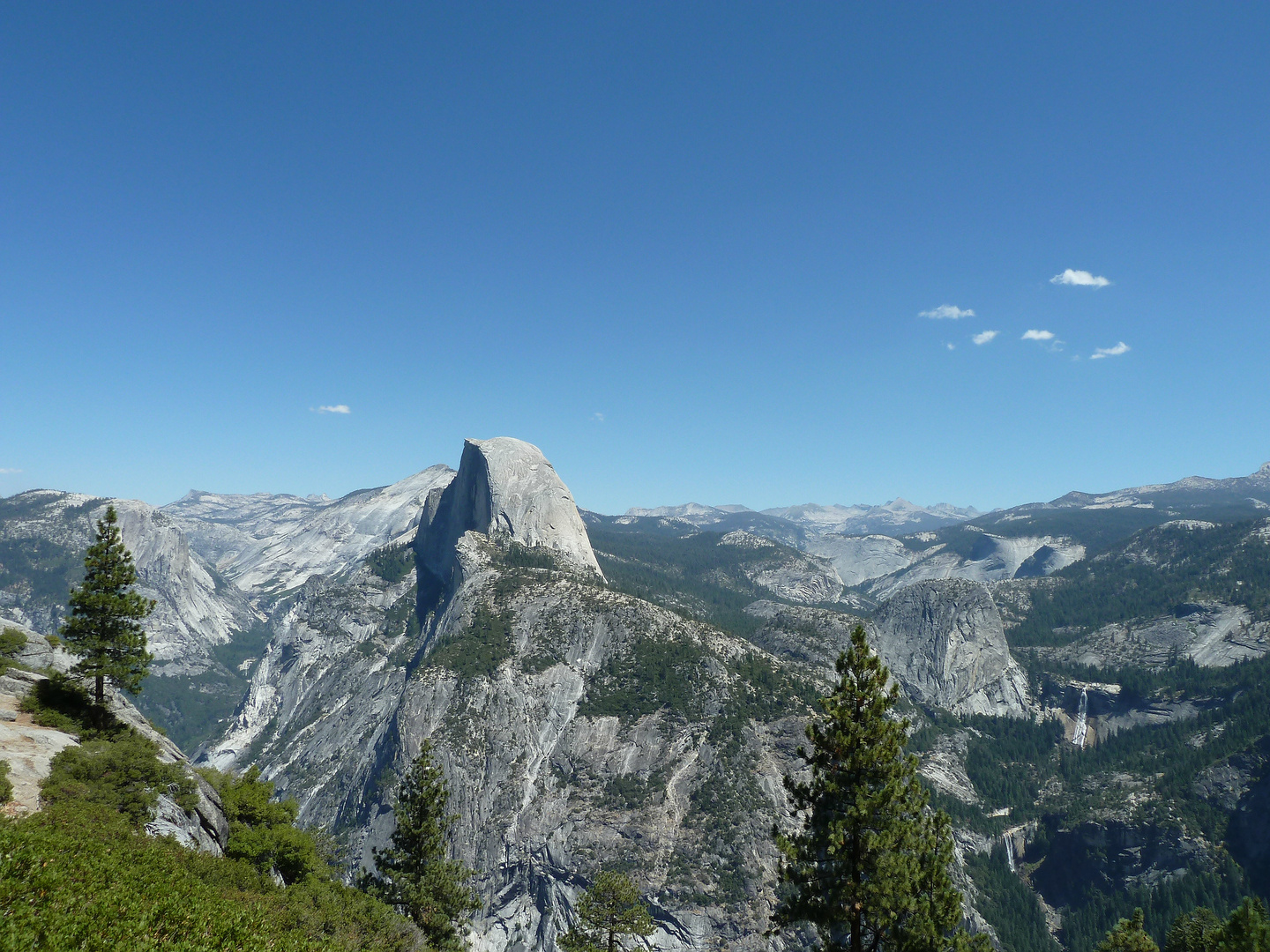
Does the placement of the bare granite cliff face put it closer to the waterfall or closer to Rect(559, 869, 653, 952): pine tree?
Rect(559, 869, 653, 952): pine tree

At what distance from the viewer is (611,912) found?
131ft

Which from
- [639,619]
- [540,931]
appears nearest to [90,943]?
[540,931]

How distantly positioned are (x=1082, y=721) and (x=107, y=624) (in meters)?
227

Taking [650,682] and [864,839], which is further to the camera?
[650,682]

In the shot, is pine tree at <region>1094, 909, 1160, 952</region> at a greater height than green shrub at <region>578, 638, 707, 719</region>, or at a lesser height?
greater

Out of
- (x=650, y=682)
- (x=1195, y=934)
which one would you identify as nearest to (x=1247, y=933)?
(x=1195, y=934)

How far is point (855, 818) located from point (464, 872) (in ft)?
98.7

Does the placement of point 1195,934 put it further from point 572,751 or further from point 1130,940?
point 572,751

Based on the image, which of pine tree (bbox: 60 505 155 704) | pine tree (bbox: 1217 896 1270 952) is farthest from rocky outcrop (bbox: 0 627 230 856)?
pine tree (bbox: 1217 896 1270 952)

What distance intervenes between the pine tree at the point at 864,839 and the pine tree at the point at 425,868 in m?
24.7

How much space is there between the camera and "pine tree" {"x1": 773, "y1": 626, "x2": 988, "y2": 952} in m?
21.2

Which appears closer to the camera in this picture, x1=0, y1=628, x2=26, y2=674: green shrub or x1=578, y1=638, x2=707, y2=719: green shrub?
x1=0, y1=628, x2=26, y2=674: green shrub

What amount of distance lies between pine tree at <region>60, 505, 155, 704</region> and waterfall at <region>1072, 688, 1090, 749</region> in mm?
216673

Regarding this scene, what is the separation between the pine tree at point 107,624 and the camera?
31.7 meters
